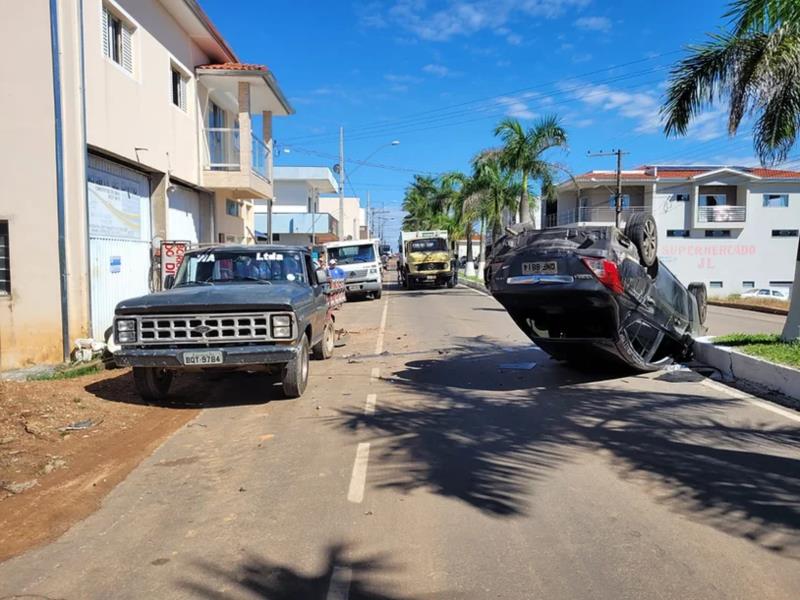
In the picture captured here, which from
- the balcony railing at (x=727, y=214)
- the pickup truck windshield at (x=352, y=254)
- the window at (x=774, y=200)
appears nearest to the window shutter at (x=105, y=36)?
the pickup truck windshield at (x=352, y=254)

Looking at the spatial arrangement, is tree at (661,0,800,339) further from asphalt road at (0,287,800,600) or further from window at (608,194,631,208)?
window at (608,194,631,208)

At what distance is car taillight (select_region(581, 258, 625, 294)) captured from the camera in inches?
310

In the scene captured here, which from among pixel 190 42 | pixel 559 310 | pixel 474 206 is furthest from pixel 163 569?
pixel 474 206

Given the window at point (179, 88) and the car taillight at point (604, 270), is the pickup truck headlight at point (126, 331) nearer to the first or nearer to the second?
the car taillight at point (604, 270)

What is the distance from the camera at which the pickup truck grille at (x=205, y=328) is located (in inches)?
292

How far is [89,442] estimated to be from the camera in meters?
6.52

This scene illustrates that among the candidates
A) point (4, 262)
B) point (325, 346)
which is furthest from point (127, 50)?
point (325, 346)

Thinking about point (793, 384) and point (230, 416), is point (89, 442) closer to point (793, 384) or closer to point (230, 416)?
point (230, 416)

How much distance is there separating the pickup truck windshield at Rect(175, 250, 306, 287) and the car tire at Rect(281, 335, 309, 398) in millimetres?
1378

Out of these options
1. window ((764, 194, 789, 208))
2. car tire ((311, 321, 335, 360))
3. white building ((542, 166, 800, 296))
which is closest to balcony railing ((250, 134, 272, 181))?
car tire ((311, 321, 335, 360))

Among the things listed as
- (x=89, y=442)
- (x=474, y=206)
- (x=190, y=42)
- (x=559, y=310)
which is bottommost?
(x=89, y=442)

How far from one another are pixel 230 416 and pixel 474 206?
32.1 m

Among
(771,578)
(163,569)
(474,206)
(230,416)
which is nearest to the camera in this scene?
(771,578)

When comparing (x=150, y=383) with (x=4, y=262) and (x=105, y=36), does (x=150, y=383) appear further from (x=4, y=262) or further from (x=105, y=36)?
(x=105, y=36)
